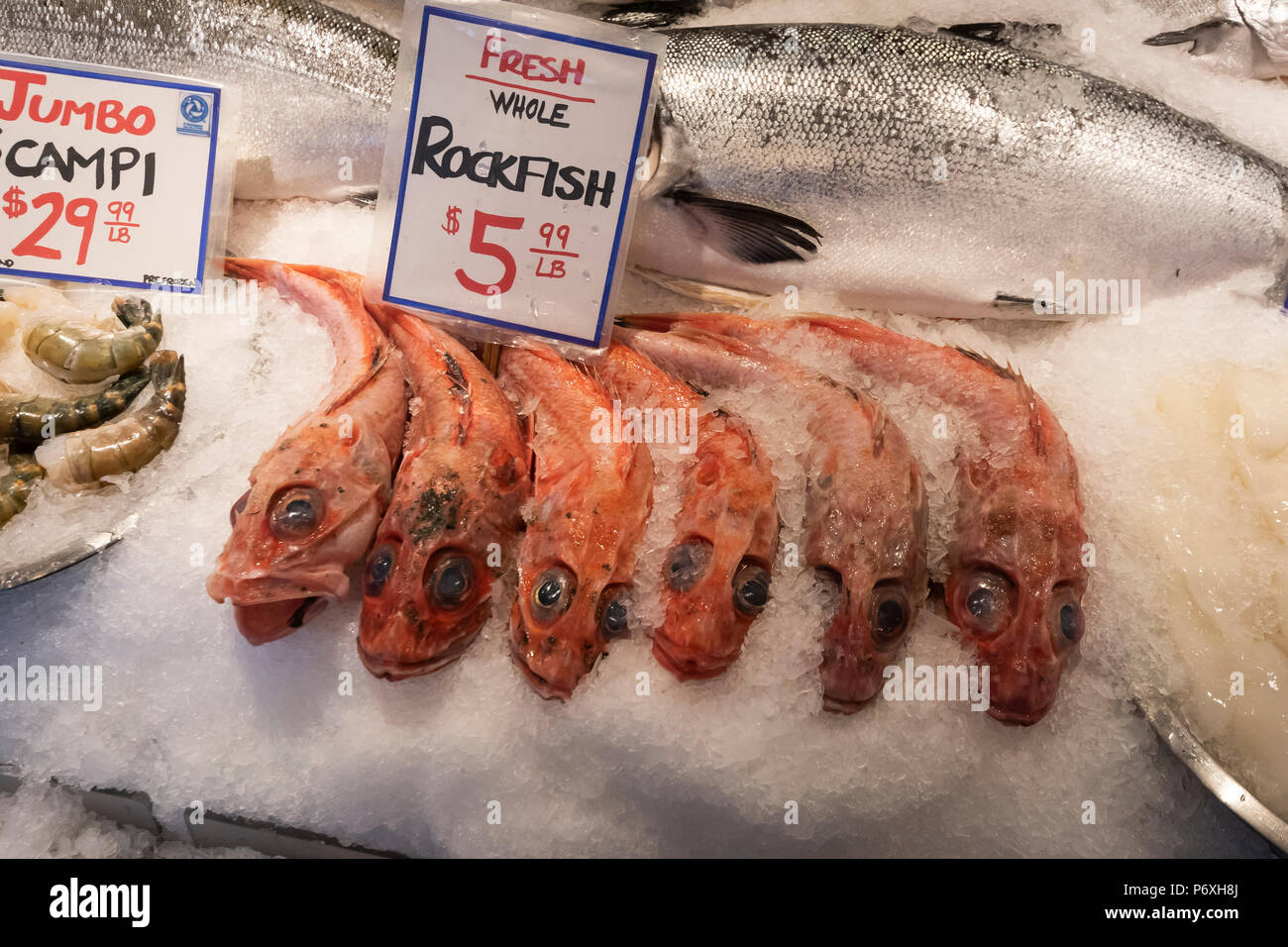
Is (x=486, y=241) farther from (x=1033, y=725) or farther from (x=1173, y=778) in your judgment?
(x=1173, y=778)

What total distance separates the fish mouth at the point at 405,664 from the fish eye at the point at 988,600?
2.98 ft

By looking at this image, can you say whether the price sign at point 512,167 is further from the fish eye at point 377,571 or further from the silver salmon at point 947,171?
the fish eye at point 377,571

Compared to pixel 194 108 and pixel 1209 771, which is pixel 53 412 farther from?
pixel 1209 771

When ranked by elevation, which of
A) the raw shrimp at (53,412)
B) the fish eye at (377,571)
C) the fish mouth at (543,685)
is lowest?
the fish mouth at (543,685)

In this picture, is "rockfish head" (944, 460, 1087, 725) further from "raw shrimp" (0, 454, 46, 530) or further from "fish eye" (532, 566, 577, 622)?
"raw shrimp" (0, 454, 46, 530)

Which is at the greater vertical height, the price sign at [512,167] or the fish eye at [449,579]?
the price sign at [512,167]

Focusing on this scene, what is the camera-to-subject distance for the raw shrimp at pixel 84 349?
1.79m

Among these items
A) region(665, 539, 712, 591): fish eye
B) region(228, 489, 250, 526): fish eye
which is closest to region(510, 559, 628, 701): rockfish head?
region(665, 539, 712, 591): fish eye

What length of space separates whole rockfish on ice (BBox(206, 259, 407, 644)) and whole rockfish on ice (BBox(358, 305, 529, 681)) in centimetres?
5

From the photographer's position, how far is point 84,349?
1.79 meters

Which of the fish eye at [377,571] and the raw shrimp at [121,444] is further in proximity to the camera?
the raw shrimp at [121,444]

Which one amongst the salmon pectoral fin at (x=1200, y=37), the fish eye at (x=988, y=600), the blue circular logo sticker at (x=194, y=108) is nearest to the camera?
the fish eye at (x=988, y=600)

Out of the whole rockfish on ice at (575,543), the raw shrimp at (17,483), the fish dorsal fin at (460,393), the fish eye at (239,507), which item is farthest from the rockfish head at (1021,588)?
the raw shrimp at (17,483)

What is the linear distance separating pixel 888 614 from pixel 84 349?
1837 mm
